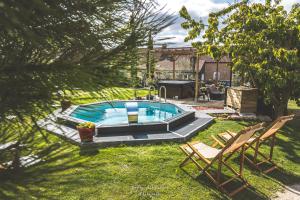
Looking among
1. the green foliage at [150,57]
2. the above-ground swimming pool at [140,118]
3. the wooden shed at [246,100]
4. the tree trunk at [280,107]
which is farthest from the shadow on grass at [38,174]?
the wooden shed at [246,100]

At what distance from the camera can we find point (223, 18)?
16.0 meters

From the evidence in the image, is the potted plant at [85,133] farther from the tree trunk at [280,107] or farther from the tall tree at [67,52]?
the tree trunk at [280,107]

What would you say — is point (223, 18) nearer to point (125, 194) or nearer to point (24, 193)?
point (125, 194)

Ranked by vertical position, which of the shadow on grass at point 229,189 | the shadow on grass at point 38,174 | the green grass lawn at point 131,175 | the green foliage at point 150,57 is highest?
the green foliage at point 150,57

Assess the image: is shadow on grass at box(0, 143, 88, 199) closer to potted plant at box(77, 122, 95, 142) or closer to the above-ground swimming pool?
the above-ground swimming pool

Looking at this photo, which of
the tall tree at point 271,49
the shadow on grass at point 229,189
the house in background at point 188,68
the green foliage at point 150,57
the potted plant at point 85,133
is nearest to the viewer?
the green foliage at point 150,57

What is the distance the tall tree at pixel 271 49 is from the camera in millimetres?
10992

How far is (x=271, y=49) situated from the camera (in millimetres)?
11508

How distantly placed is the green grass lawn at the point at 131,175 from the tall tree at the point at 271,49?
2.63 meters

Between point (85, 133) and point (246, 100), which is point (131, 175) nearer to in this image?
point (85, 133)

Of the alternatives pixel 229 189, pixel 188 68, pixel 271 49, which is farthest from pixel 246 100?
pixel 188 68

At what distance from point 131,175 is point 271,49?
28.6ft

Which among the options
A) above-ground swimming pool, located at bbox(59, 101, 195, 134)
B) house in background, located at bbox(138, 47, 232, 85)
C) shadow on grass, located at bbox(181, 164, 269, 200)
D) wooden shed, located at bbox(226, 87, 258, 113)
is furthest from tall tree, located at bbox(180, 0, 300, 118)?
house in background, located at bbox(138, 47, 232, 85)

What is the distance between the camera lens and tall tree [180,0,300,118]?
36.1 ft
